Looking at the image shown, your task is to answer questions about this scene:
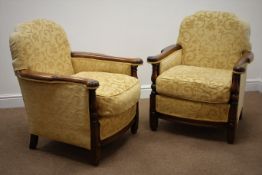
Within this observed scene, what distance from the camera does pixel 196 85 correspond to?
2.26m

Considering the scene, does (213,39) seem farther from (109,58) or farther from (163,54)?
(109,58)

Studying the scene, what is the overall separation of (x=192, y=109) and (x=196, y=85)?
0.21m

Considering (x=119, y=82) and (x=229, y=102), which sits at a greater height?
(x=119, y=82)

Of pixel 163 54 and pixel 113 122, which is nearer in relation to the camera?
pixel 113 122

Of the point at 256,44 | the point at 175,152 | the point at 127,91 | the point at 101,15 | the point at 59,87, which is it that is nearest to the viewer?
the point at 59,87

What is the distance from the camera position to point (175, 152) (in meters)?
2.21

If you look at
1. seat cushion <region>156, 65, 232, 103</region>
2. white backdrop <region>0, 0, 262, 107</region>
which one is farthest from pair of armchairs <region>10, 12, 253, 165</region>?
white backdrop <region>0, 0, 262, 107</region>

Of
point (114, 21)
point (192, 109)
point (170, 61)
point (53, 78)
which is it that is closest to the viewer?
point (53, 78)

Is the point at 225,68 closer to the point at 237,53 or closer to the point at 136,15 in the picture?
the point at 237,53

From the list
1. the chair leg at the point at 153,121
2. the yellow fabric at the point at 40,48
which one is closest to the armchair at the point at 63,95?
the yellow fabric at the point at 40,48

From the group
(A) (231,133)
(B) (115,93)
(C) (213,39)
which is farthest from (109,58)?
(A) (231,133)

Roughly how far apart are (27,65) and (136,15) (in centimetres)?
142

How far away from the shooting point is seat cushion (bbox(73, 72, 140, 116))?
1947 millimetres

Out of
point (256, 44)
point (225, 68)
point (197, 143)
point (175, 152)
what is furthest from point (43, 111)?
point (256, 44)
